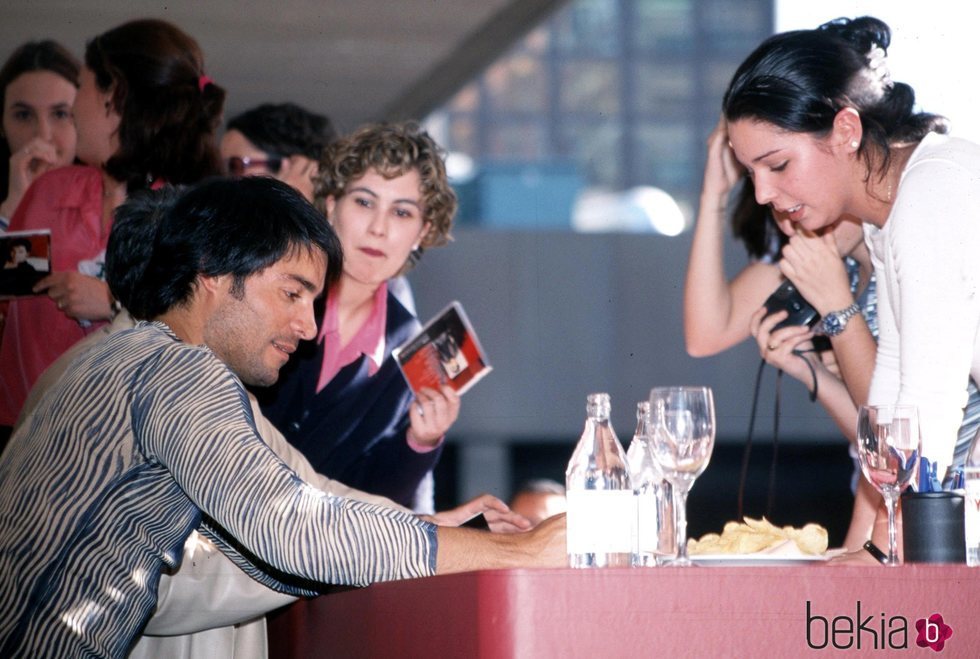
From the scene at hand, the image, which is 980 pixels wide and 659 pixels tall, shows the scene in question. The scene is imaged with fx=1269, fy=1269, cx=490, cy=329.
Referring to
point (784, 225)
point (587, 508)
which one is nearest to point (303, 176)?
point (784, 225)

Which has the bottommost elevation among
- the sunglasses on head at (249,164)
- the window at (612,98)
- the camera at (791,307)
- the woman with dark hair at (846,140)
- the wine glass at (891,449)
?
the wine glass at (891,449)

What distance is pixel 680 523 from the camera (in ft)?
4.41

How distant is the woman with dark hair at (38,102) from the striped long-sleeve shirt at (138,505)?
178 centimetres

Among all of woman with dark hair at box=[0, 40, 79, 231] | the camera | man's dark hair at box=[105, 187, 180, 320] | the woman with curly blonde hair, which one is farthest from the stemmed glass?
woman with dark hair at box=[0, 40, 79, 231]

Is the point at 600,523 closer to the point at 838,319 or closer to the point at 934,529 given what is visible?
the point at 934,529

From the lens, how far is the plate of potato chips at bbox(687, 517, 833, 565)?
1302 millimetres

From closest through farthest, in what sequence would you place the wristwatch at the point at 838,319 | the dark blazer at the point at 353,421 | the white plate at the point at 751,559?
1. the white plate at the point at 751,559
2. the wristwatch at the point at 838,319
3. the dark blazer at the point at 353,421

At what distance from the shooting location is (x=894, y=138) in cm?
207

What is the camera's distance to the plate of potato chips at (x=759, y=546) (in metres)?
1.30

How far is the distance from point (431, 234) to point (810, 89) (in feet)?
3.52

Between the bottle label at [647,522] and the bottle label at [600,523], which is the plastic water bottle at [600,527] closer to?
the bottle label at [600,523]

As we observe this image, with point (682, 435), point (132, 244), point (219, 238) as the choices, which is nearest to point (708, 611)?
point (682, 435)

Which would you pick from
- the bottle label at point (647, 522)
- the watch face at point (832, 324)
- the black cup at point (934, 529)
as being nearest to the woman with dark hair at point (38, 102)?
the watch face at point (832, 324)

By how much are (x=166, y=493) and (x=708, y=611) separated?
→ 689 mm
